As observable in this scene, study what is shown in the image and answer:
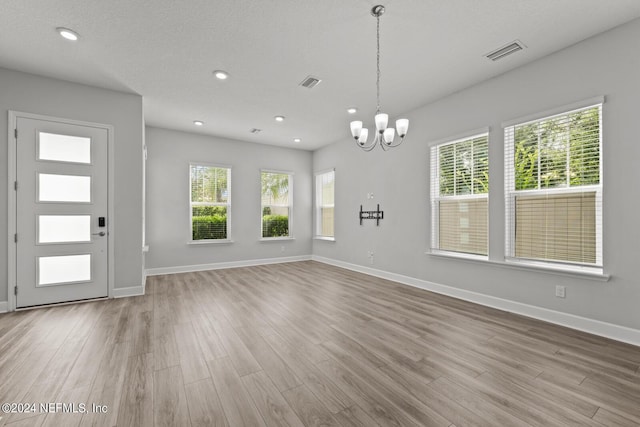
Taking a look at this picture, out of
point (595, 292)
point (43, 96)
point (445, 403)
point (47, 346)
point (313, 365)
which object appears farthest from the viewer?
A: point (43, 96)

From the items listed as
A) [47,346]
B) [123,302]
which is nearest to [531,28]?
[47,346]

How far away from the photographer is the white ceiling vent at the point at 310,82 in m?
3.71

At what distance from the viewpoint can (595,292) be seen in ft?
9.24

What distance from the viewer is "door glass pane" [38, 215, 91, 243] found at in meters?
3.70

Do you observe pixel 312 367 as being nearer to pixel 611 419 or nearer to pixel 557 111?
pixel 611 419

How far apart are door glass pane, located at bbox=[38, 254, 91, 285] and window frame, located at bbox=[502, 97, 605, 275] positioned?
5.76 m

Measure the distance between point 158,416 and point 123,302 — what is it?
288 cm

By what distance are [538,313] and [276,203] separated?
569 centimetres

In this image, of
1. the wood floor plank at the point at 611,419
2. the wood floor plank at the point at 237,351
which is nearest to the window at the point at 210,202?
the wood floor plank at the point at 237,351

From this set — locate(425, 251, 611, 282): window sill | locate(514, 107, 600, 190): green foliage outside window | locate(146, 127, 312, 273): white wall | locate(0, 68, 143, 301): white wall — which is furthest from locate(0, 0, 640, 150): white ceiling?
locate(425, 251, 611, 282): window sill

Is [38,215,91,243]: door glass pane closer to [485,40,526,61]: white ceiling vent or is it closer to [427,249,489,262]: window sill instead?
[427,249,489,262]: window sill

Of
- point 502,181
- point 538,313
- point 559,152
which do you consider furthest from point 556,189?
point 538,313

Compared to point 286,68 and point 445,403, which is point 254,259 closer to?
point 286,68

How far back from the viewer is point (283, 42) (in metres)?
2.94
